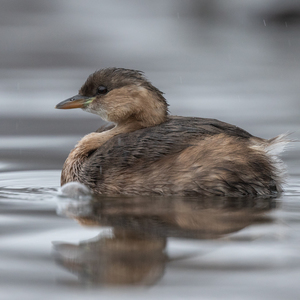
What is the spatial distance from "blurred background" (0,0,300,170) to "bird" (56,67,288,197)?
1471 millimetres

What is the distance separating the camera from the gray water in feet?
12.3

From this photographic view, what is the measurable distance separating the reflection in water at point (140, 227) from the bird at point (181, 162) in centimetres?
13

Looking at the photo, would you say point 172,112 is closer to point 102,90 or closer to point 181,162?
point 102,90

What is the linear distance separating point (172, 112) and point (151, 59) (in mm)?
4319

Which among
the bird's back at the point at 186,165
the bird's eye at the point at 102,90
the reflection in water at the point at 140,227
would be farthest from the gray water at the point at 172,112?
the bird's eye at the point at 102,90

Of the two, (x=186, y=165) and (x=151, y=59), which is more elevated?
(x=151, y=59)

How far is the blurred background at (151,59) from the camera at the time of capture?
31.0 feet

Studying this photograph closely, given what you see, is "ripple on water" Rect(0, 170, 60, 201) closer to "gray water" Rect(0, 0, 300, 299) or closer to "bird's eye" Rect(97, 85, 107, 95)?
"gray water" Rect(0, 0, 300, 299)

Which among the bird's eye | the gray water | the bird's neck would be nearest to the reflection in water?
the gray water

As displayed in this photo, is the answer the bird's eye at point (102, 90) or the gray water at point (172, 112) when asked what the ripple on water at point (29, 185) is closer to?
the gray water at point (172, 112)

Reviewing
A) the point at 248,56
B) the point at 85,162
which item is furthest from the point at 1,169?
the point at 248,56

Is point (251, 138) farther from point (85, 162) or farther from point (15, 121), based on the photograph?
point (15, 121)

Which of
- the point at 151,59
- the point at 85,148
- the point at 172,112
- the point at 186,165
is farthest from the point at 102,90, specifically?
the point at 151,59

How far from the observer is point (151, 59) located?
1430 centimetres
